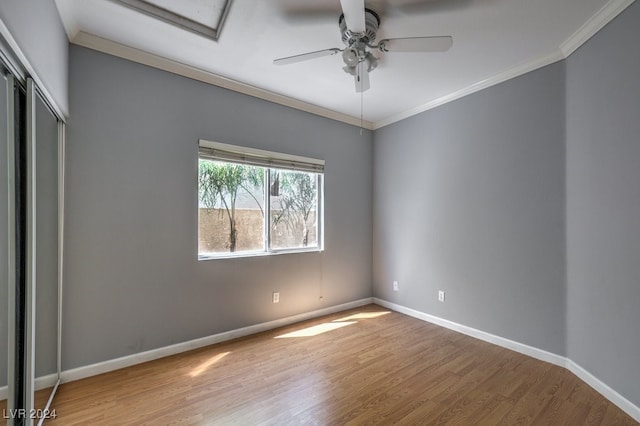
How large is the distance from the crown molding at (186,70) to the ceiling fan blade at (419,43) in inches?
62.3

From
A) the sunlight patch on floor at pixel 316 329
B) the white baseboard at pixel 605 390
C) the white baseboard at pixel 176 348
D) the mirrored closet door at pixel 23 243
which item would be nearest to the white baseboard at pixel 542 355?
the white baseboard at pixel 605 390

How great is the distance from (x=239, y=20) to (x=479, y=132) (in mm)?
2508

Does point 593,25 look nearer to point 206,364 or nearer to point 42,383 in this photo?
point 206,364

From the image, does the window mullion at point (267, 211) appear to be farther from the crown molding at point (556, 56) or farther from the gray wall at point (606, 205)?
the gray wall at point (606, 205)

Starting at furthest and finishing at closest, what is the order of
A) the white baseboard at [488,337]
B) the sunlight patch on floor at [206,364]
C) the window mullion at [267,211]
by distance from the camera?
the window mullion at [267,211] → the white baseboard at [488,337] → the sunlight patch on floor at [206,364]

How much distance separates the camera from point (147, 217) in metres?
2.42

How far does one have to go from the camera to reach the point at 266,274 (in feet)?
10.2

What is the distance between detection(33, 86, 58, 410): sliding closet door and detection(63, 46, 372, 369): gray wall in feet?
0.53

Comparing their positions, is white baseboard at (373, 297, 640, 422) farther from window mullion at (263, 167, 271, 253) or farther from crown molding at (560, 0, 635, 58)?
crown molding at (560, 0, 635, 58)

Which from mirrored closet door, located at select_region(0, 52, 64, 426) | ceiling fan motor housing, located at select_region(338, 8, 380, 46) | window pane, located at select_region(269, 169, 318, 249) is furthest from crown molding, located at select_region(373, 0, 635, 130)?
mirrored closet door, located at select_region(0, 52, 64, 426)

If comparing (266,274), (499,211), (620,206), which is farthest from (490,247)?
(266,274)

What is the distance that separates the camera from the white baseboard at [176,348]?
2.13m

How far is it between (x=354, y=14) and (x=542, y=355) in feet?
10.2

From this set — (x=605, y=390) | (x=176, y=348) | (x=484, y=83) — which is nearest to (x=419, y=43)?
(x=484, y=83)
